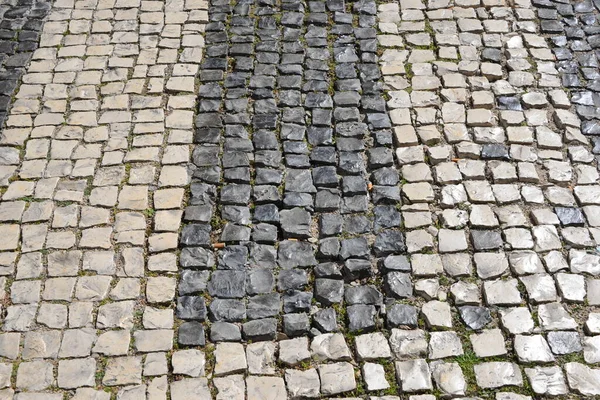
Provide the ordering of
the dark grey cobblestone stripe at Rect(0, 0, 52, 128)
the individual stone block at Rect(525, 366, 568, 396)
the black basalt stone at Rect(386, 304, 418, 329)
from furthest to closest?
1. the dark grey cobblestone stripe at Rect(0, 0, 52, 128)
2. the black basalt stone at Rect(386, 304, 418, 329)
3. the individual stone block at Rect(525, 366, 568, 396)

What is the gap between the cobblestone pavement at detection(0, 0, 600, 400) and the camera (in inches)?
179

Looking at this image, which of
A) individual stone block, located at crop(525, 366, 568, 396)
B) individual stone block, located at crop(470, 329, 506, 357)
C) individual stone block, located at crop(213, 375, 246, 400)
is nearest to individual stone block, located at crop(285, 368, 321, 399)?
individual stone block, located at crop(213, 375, 246, 400)

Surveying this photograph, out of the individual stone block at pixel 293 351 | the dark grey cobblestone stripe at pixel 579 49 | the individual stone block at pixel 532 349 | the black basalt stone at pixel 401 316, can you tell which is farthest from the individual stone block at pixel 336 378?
the dark grey cobblestone stripe at pixel 579 49

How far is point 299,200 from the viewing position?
17.8 ft

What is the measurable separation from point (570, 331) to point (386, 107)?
2.35 m

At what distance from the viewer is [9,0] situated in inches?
290

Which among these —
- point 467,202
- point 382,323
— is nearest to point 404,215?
point 467,202

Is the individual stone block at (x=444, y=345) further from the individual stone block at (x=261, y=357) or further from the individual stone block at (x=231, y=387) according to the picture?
the individual stone block at (x=231, y=387)

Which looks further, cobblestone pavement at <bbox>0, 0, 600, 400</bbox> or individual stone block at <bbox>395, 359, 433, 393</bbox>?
cobblestone pavement at <bbox>0, 0, 600, 400</bbox>

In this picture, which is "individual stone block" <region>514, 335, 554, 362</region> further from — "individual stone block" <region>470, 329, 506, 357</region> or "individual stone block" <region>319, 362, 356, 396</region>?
"individual stone block" <region>319, 362, 356, 396</region>

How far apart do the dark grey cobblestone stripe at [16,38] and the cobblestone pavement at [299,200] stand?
0.03 metres

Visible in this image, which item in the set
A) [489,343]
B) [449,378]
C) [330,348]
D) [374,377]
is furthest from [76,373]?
[489,343]

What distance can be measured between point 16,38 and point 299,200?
10.8 feet

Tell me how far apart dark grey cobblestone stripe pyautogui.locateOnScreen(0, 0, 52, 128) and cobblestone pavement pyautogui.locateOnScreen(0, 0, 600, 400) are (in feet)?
0.10
